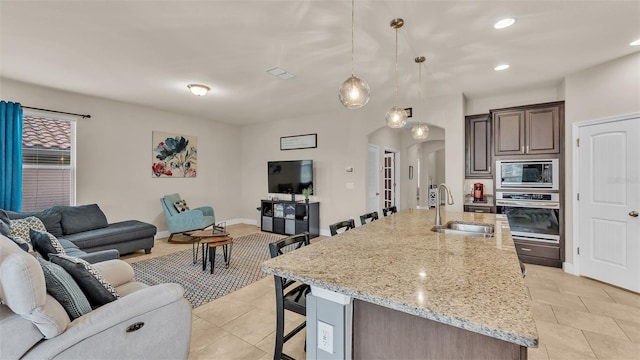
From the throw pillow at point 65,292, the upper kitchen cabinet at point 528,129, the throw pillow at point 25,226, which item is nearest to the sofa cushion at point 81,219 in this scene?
the throw pillow at point 25,226

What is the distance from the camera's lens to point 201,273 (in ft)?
11.7

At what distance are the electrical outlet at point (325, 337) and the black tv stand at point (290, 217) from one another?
4511 mm

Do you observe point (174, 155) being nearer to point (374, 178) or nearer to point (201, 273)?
point (201, 273)

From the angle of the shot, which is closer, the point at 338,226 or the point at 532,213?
the point at 338,226

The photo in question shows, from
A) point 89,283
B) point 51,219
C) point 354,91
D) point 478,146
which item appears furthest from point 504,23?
point 51,219

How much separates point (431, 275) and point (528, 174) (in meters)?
3.83

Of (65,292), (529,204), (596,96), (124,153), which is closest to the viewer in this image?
(65,292)

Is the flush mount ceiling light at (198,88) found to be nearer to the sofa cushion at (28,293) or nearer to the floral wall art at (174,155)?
the floral wall art at (174,155)

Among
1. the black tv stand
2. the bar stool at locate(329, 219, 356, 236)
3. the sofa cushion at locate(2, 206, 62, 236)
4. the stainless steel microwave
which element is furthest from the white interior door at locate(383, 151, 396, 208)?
the sofa cushion at locate(2, 206, 62, 236)

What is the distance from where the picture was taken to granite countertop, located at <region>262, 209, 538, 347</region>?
0.85 m

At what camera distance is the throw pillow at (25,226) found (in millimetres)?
3137

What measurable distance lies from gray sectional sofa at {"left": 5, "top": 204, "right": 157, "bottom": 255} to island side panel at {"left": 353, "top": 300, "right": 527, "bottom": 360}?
13.8 feet

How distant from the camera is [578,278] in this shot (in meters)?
3.47

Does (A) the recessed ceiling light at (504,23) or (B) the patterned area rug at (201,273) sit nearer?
(A) the recessed ceiling light at (504,23)
